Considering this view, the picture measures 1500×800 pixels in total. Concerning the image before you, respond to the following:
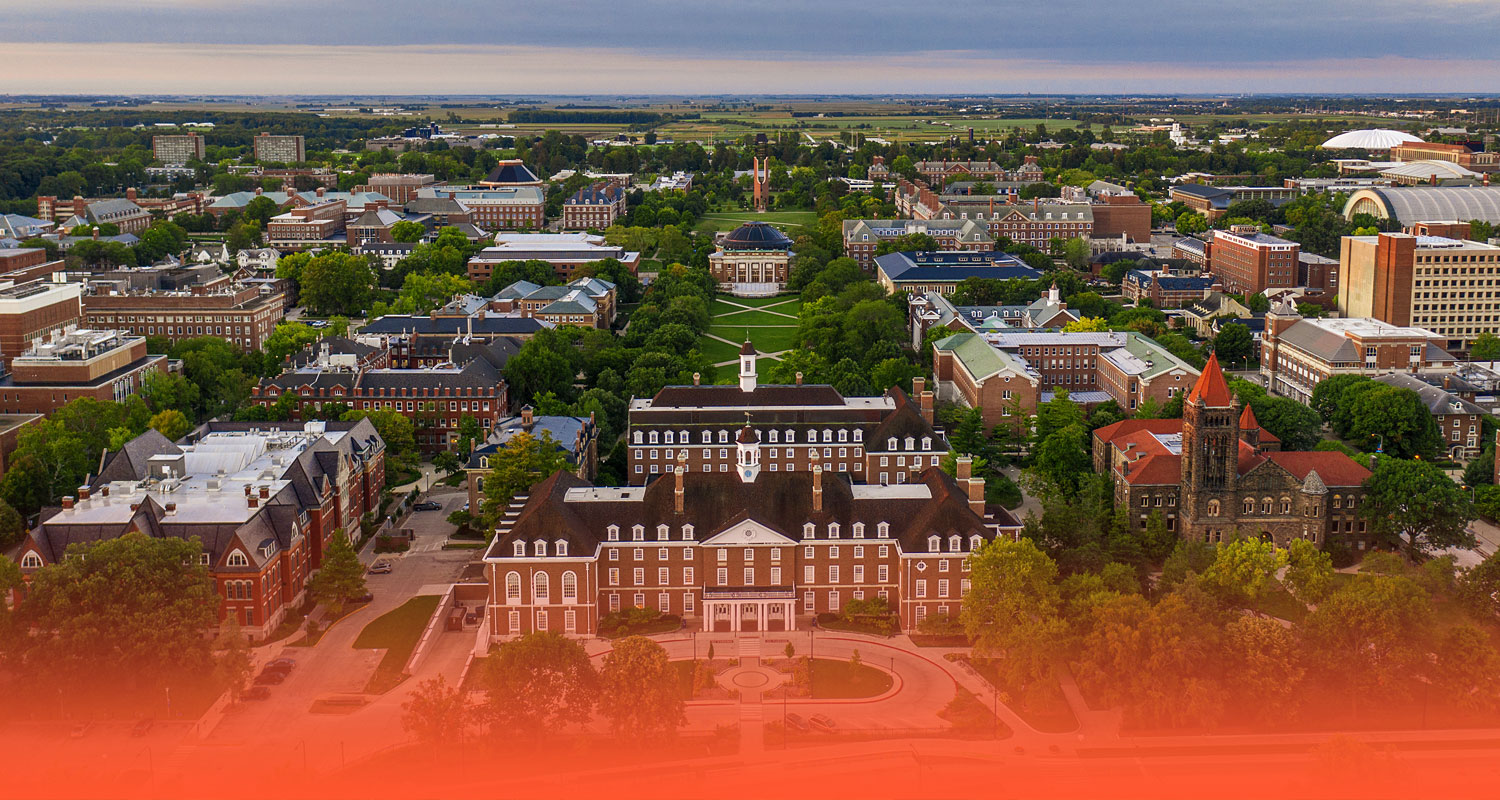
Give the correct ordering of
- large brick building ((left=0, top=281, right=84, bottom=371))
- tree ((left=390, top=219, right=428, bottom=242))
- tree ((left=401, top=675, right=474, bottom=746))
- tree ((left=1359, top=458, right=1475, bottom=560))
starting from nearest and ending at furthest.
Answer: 1. tree ((left=401, top=675, right=474, bottom=746))
2. tree ((left=1359, top=458, right=1475, bottom=560))
3. large brick building ((left=0, top=281, right=84, bottom=371))
4. tree ((left=390, top=219, right=428, bottom=242))

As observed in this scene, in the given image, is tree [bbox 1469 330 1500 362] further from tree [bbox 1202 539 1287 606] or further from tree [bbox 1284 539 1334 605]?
tree [bbox 1202 539 1287 606]

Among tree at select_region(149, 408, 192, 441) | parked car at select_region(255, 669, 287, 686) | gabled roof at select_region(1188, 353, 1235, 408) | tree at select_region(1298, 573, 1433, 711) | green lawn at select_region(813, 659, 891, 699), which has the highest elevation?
gabled roof at select_region(1188, 353, 1235, 408)

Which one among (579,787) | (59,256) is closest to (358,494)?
(579,787)

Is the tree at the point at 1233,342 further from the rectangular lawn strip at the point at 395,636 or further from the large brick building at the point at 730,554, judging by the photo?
the rectangular lawn strip at the point at 395,636

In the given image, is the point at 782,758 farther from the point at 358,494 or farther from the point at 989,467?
the point at 989,467

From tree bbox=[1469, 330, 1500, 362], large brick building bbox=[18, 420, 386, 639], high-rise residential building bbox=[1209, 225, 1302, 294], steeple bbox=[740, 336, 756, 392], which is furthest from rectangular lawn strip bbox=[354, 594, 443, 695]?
high-rise residential building bbox=[1209, 225, 1302, 294]

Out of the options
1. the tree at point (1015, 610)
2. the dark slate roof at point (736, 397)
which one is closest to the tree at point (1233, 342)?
the dark slate roof at point (736, 397)
